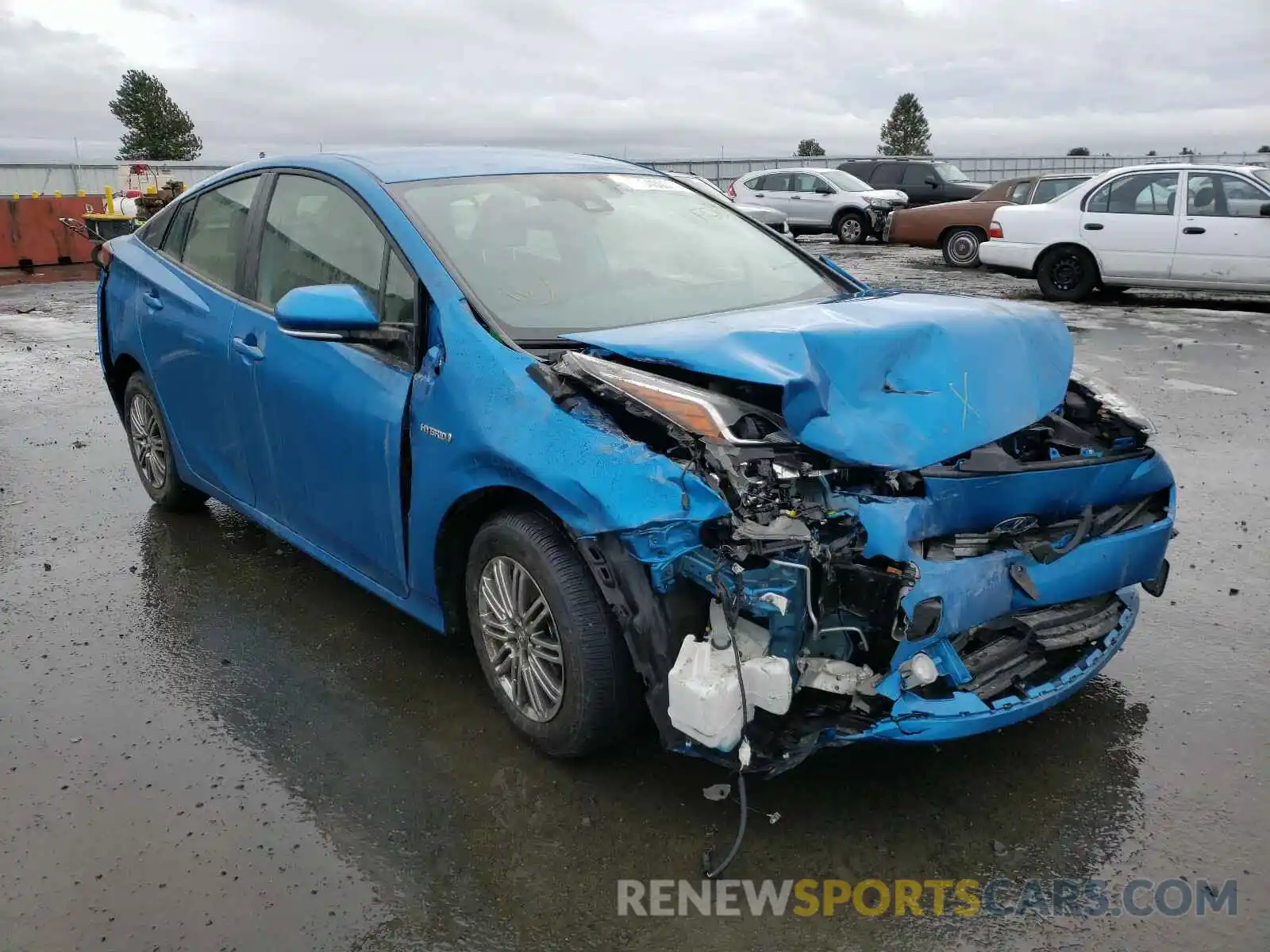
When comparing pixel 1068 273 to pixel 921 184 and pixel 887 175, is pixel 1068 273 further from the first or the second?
pixel 887 175

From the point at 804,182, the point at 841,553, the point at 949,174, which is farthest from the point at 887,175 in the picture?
the point at 841,553

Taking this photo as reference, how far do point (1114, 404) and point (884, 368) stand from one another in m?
1.01

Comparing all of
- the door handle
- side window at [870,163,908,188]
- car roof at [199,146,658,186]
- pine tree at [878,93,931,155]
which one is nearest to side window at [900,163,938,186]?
side window at [870,163,908,188]

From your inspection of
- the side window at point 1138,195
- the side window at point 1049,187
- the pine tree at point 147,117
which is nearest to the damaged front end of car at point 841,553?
the side window at point 1138,195

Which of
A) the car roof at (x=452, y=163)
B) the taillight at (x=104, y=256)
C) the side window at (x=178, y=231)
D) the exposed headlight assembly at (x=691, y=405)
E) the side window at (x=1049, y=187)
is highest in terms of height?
the side window at (x=1049, y=187)

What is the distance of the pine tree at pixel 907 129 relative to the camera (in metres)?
71.4

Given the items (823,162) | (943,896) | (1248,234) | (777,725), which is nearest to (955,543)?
(777,725)

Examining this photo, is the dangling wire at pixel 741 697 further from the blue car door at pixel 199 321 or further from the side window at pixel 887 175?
the side window at pixel 887 175

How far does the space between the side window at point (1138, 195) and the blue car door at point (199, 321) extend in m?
10.8

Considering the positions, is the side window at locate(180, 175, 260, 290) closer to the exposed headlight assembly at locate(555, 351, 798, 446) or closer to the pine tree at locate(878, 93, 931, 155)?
the exposed headlight assembly at locate(555, 351, 798, 446)

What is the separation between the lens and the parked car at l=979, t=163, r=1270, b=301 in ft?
37.9

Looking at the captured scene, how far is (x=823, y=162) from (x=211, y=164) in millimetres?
17078

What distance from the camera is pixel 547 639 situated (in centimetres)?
294

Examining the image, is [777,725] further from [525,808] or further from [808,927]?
[525,808]
